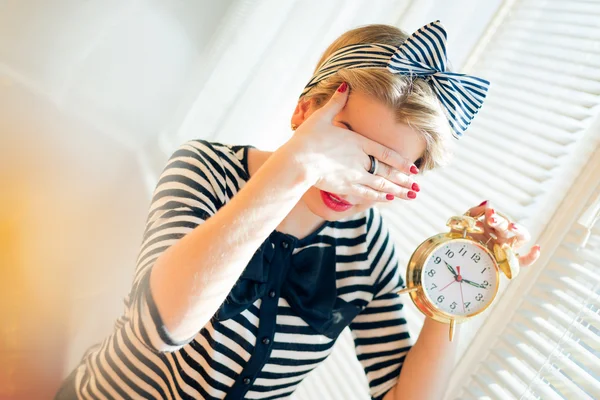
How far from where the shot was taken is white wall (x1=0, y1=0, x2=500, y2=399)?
2.32ft

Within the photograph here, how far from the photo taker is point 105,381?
838 mm

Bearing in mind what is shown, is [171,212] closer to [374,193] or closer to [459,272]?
[374,193]

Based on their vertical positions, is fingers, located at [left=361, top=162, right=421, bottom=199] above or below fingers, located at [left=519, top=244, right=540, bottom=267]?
below

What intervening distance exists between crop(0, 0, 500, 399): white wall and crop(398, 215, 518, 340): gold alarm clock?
0.46 meters

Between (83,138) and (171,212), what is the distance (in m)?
0.18

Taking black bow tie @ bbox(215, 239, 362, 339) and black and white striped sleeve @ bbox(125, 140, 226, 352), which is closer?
black and white striped sleeve @ bbox(125, 140, 226, 352)

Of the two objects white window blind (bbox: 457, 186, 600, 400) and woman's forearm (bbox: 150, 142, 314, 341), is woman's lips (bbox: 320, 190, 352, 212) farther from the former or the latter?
white window blind (bbox: 457, 186, 600, 400)

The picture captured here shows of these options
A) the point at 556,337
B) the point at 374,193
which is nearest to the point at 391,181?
the point at 374,193

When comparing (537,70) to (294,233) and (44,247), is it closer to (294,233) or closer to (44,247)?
(294,233)

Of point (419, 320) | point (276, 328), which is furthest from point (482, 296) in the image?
point (419, 320)

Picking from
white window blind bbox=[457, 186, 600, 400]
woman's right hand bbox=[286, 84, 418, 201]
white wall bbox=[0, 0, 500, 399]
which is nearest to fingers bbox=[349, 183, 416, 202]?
woman's right hand bbox=[286, 84, 418, 201]

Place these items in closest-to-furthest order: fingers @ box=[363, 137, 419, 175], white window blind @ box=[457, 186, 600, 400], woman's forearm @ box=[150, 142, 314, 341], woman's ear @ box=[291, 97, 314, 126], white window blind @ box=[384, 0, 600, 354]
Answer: woman's forearm @ box=[150, 142, 314, 341] → fingers @ box=[363, 137, 419, 175] → woman's ear @ box=[291, 97, 314, 126] → white window blind @ box=[457, 186, 600, 400] → white window blind @ box=[384, 0, 600, 354]

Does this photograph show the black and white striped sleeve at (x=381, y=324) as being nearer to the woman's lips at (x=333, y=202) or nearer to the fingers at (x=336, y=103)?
the woman's lips at (x=333, y=202)

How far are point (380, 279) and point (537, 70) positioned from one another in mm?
695
